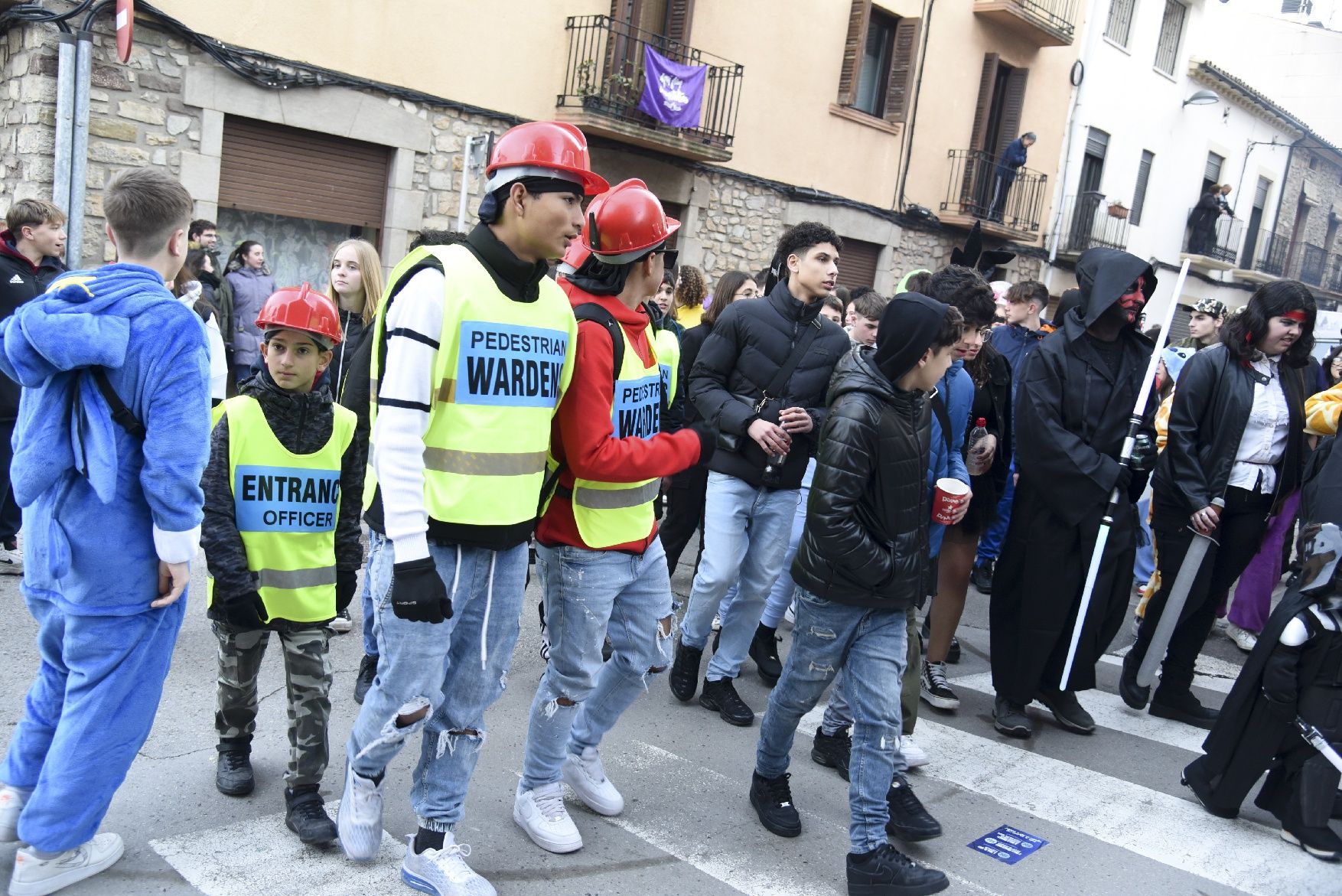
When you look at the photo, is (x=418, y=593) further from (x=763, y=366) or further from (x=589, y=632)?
(x=763, y=366)

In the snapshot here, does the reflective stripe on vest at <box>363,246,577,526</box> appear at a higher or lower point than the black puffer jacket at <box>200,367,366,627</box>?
higher

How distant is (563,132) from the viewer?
2898 mm

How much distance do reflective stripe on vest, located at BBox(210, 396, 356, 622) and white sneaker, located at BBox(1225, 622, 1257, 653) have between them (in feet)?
19.7

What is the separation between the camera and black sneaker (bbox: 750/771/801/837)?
3658mm

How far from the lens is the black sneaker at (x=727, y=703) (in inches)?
183

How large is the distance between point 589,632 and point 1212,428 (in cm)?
358

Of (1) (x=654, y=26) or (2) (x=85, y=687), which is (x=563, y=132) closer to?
(2) (x=85, y=687)

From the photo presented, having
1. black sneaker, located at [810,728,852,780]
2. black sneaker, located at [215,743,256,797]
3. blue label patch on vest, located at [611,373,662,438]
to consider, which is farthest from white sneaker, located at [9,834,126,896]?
black sneaker, located at [810,728,852,780]

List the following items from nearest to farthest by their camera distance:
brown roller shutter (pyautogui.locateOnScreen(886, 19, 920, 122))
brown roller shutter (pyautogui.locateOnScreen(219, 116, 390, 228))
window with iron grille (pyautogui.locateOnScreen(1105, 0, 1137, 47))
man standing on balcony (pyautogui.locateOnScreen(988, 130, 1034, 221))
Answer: brown roller shutter (pyautogui.locateOnScreen(219, 116, 390, 228)) → brown roller shutter (pyautogui.locateOnScreen(886, 19, 920, 122)) → man standing on balcony (pyautogui.locateOnScreen(988, 130, 1034, 221)) → window with iron grille (pyautogui.locateOnScreen(1105, 0, 1137, 47))

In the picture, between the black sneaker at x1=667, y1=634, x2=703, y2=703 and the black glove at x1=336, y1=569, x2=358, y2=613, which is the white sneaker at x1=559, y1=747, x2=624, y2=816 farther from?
the black sneaker at x1=667, y1=634, x2=703, y2=703

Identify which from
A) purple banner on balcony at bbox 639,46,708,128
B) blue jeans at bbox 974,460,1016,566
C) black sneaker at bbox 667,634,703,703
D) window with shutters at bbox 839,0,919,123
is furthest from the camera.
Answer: window with shutters at bbox 839,0,919,123

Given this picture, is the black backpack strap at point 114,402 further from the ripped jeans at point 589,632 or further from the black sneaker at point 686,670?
the black sneaker at point 686,670

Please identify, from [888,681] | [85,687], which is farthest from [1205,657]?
[85,687]

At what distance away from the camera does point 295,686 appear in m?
3.33
